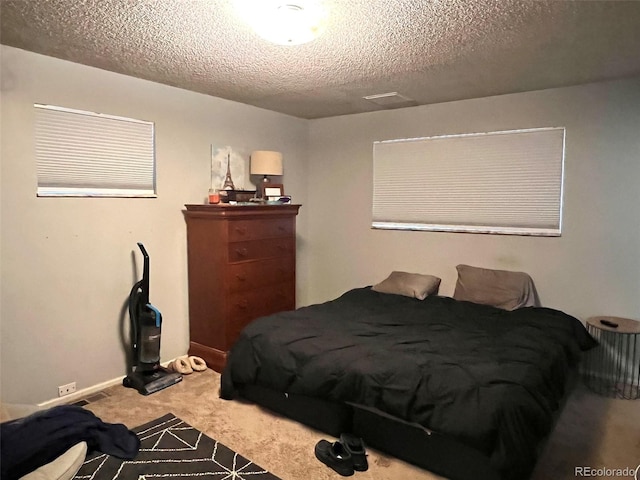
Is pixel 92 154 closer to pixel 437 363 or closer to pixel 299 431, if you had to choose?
pixel 299 431

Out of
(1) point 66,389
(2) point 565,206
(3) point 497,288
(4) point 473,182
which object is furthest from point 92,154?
(2) point 565,206

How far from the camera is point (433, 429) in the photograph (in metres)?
2.13

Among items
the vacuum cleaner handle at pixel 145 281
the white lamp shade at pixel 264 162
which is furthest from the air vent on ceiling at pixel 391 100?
the vacuum cleaner handle at pixel 145 281

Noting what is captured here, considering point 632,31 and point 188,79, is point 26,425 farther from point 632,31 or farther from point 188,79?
point 632,31

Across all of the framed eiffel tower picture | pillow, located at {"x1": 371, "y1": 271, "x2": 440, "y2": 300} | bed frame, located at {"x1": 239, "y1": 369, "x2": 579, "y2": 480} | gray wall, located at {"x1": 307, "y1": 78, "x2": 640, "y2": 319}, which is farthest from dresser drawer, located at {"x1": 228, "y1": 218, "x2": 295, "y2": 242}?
bed frame, located at {"x1": 239, "y1": 369, "x2": 579, "y2": 480}

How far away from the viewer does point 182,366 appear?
344 cm

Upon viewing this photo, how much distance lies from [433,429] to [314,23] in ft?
6.63

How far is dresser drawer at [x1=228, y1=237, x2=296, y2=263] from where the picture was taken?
3525mm

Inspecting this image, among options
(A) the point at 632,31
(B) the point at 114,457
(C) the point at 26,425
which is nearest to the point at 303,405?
(B) the point at 114,457

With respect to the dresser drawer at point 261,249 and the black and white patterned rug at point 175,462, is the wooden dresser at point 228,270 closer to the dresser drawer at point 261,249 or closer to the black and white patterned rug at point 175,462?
Answer: the dresser drawer at point 261,249

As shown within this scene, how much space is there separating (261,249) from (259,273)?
0.67 feet

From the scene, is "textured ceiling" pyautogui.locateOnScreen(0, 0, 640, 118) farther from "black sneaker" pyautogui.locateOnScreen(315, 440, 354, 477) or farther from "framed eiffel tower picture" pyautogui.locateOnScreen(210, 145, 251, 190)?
"black sneaker" pyautogui.locateOnScreen(315, 440, 354, 477)

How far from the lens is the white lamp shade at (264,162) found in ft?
13.3

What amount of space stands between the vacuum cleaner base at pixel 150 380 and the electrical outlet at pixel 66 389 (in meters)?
0.33
